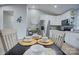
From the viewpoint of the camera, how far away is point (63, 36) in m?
1.57

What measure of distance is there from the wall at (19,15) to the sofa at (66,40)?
0.35 meters

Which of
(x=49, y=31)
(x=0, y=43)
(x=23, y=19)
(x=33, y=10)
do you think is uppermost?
(x=33, y=10)

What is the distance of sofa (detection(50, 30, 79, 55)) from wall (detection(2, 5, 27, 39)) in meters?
0.35

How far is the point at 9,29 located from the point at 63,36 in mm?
662

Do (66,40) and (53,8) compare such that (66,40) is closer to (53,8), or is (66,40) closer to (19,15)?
(53,8)

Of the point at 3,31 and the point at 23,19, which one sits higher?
the point at 23,19

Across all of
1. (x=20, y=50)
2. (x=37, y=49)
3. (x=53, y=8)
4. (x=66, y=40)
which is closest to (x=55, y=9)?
(x=53, y=8)

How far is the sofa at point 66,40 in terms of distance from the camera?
59.6 inches

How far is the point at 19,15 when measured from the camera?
1.54 metres

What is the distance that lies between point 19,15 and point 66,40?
0.64 m

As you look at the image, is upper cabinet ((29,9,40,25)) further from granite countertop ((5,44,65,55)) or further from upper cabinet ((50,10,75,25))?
granite countertop ((5,44,65,55))

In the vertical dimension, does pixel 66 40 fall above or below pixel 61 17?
below
